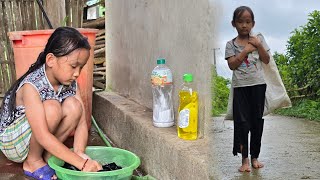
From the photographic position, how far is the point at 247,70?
156cm

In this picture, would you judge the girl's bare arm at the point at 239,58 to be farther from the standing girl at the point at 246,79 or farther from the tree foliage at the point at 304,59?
Answer: the tree foliage at the point at 304,59

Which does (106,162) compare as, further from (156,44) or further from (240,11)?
(240,11)

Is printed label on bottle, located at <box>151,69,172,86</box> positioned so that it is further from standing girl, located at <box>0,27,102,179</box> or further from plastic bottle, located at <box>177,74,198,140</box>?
standing girl, located at <box>0,27,102,179</box>

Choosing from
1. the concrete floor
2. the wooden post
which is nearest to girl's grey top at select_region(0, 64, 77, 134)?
the concrete floor

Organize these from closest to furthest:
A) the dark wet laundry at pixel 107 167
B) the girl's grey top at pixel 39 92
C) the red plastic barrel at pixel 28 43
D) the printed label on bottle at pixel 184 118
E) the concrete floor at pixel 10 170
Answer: the printed label on bottle at pixel 184 118 < the dark wet laundry at pixel 107 167 < the girl's grey top at pixel 39 92 < the concrete floor at pixel 10 170 < the red plastic barrel at pixel 28 43

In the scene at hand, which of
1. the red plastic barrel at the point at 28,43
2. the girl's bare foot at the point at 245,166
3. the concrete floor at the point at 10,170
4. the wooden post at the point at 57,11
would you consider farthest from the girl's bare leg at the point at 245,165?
the wooden post at the point at 57,11

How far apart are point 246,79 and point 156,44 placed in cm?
131

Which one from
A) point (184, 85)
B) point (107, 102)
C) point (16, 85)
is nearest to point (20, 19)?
point (107, 102)

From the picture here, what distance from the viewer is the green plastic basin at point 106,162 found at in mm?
2075

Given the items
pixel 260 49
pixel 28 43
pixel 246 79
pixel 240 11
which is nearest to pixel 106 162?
pixel 28 43

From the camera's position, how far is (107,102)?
3.49 m

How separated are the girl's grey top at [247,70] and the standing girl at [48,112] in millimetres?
974

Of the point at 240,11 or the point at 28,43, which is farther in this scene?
the point at 28,43

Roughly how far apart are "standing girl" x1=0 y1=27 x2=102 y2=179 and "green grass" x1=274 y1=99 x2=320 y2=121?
0.99 meters
